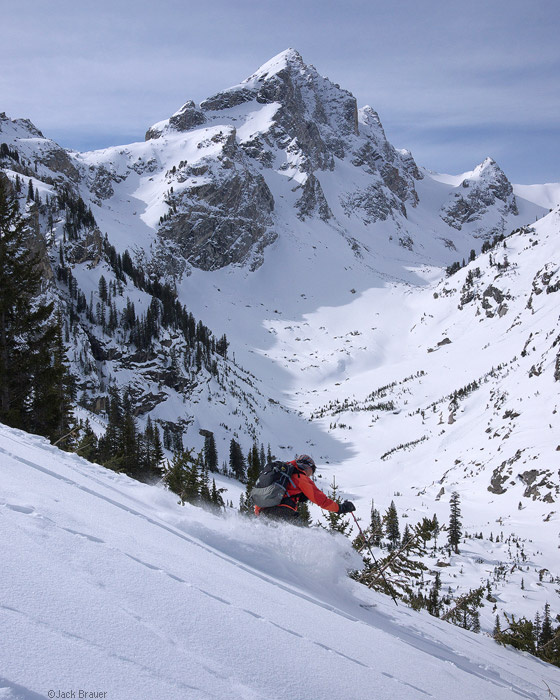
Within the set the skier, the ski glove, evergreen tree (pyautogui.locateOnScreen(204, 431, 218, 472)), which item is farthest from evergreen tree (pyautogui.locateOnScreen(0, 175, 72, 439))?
evergreen tree (pyautogui.locateOnScreen(204, 431, 218, 472))

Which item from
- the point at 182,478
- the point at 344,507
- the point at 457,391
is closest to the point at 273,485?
the point at 344,507

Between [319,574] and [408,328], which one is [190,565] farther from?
[408,328]

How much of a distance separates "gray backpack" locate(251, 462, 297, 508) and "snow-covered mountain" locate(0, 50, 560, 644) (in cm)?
2440

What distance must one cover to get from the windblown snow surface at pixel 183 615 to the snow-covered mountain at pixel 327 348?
25394 millimetres

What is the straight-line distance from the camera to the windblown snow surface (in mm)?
2367

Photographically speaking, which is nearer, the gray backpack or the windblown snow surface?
the windblown snow surface

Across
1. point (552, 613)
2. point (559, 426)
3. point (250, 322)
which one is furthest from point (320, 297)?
point (552, 613)

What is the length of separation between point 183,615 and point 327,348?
14348 centimetres

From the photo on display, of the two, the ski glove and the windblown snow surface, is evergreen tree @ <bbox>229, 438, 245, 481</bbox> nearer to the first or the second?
the ski glove

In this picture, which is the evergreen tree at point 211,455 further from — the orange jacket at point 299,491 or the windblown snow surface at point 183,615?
the windblown snow surface at point 183,615

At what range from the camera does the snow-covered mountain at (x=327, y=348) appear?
53.0 metres

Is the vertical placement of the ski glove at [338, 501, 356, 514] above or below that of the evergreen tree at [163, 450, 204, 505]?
above

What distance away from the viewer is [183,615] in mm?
3250

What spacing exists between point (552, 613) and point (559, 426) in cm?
2806
